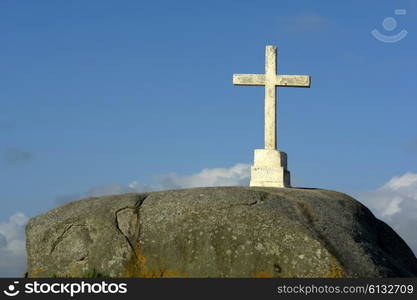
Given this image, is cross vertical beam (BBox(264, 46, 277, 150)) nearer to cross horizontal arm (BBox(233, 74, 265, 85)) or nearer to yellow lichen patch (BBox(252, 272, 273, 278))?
cross horizontal arm (BBox(233, 74, 265, 85))

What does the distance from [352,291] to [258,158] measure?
23.0ft

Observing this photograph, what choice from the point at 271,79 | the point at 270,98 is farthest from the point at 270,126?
the point at 271,79

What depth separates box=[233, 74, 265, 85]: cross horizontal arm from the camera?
23.5 m

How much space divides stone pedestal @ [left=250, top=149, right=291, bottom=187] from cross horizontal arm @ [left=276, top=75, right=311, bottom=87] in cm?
205

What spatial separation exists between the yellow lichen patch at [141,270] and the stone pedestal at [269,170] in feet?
16.3

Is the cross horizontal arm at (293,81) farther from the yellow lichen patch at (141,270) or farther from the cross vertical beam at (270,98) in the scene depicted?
the yellow lichen patch at (141,270)

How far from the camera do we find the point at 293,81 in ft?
77.0

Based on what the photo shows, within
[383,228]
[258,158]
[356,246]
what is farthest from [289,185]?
[356,246]

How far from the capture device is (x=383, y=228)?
73.7ft

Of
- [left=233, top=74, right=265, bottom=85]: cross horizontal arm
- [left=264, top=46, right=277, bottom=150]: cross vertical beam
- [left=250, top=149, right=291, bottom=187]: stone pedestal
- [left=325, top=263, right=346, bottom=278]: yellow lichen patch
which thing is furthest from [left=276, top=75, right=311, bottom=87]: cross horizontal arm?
[left=325, top=263, right=346, bottom=278]: yellow lichen patch

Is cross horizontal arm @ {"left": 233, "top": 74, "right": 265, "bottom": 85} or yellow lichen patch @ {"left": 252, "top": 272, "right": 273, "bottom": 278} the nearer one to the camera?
yellow lichen patch @ {"left": 252, "top": 272, "right": 273, "bottom": 278}

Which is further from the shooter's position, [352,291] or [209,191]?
[209,191]

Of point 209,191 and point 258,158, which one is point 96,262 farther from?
point 258,158

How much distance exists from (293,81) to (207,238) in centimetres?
690
